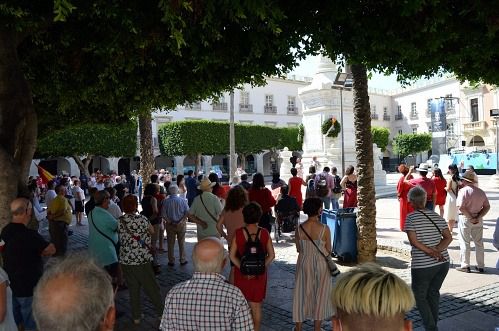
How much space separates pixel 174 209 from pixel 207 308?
607 cm

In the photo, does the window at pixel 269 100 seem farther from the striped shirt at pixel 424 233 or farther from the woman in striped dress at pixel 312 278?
the striped shirt at pixel 424 233

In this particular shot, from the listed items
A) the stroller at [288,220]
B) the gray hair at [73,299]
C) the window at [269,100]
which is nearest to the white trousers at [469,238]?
the stroller at [288,220]

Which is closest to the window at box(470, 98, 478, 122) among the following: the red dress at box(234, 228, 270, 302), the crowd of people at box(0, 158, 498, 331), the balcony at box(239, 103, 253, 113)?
the balcony at box(239, 103, 253, 113)

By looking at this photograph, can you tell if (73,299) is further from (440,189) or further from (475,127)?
(475,127)

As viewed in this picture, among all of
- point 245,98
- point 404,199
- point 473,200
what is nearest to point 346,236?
point 404,199

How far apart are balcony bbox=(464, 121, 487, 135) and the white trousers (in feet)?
161

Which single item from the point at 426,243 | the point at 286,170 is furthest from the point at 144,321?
the point at 286,170

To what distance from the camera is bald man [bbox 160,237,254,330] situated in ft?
9.43

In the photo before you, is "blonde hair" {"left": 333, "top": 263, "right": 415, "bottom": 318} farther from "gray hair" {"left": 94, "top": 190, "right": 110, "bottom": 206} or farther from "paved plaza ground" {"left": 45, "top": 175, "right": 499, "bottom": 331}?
"gray hair" {"left": 94, "top": 190, "right": 110, "bottom": 206}

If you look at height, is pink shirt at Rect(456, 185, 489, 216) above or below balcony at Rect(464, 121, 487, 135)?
below

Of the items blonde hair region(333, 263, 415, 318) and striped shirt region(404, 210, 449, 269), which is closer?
blonde hair region(333, 263, 415, 318)

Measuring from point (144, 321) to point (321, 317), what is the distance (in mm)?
2394

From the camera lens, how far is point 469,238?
24.4ft

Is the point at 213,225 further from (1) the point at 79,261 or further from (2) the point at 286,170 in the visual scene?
(2) the point at 286,170
